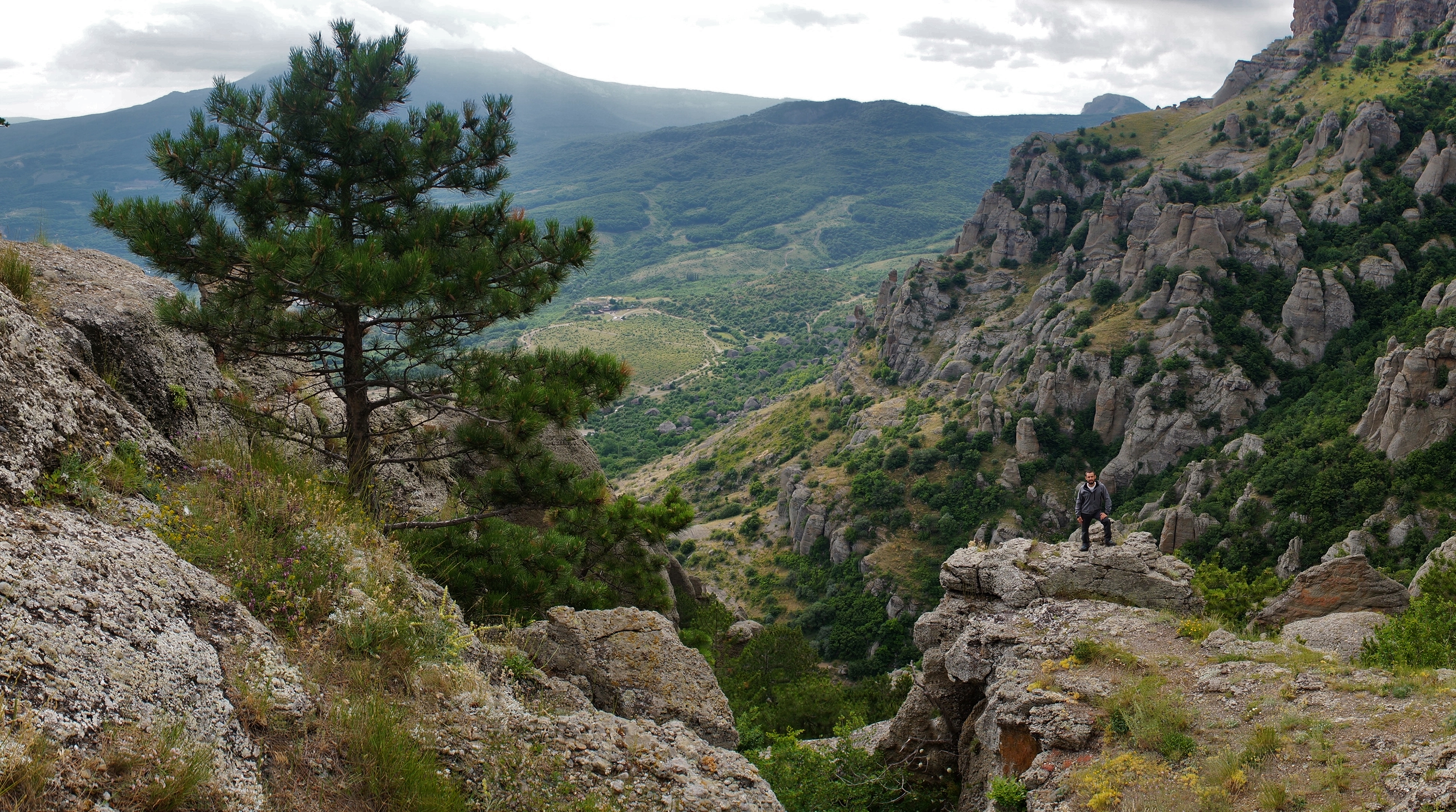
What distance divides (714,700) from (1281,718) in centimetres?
674

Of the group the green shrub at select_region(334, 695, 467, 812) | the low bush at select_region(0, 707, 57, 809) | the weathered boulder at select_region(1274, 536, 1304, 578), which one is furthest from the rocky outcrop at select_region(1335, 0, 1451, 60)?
the low bush at select_region(0, 707, 57, 809)

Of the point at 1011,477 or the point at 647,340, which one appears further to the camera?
the point at 647,340

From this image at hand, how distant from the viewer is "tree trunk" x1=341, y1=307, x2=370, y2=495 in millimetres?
10414

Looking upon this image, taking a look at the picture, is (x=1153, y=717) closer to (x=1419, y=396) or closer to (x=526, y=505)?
(x=526, y=505)

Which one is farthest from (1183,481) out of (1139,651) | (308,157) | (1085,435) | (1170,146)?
(1170,146)

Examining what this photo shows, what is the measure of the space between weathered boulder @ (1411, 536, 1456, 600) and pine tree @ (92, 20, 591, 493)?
20.5 metres

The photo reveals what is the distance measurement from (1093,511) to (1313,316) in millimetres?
57729

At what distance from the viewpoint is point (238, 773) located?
4.48m

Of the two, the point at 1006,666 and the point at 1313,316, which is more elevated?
the point at 1313,316

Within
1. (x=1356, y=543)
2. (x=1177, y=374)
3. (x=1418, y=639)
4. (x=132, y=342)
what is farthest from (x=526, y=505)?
(x=1177, y=374)

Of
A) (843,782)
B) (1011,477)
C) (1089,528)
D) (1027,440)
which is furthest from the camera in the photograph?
(1027,440)

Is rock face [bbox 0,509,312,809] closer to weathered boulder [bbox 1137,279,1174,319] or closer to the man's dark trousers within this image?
the man's dark trousers

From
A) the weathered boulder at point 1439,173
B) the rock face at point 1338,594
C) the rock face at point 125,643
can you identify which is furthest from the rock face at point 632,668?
the weathered boulder at point 1439,173

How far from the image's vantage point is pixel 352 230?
34.5 feet
